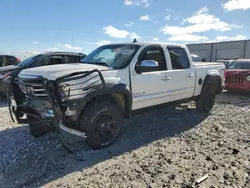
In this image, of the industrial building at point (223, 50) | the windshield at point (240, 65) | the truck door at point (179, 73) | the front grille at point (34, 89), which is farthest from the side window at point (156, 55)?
the industrial building at point (223, 50)

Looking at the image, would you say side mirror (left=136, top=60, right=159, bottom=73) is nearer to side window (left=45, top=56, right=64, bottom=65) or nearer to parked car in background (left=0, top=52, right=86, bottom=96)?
parked car in background (left=0, top=52, right=86, bottom=96)

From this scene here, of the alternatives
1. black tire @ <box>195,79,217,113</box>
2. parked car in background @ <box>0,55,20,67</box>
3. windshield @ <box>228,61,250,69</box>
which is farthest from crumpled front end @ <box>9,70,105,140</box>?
windshield @ <box>228,61,250,69</box>

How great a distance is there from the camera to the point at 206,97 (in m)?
6.39

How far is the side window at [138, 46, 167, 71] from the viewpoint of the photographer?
467cm

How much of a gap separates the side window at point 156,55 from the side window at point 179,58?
1.02ft

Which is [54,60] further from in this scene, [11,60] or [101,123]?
[101,123]

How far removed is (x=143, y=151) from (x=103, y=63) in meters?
1.89

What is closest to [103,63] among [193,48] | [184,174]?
[184,174]

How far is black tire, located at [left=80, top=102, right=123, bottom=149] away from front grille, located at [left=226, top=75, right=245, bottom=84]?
23.9 feet

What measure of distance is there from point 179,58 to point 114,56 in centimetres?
183

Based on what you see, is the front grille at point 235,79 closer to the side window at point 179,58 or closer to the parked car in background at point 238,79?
the parked car in background at point 238,79

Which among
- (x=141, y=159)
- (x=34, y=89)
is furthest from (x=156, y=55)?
(x=34, y=89)

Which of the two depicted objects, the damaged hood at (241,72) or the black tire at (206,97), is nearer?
the black tire at (206,97)

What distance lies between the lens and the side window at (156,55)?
467 centimetres
